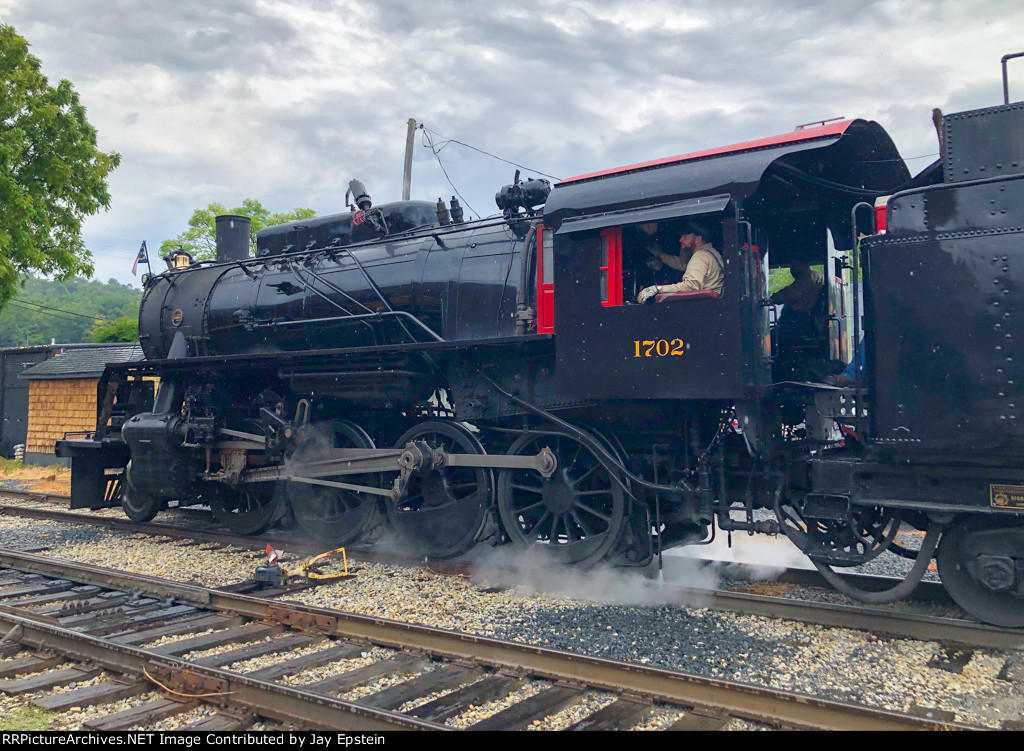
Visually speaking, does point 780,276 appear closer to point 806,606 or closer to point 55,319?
point 806,606

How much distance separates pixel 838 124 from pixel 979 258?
140 centimetres

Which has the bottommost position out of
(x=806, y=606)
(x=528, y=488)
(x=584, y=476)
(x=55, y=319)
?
(x=806, y=606)

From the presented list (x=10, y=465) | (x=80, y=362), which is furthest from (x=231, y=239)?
(x=10, y=465)

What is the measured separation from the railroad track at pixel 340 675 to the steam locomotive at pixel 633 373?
191cm

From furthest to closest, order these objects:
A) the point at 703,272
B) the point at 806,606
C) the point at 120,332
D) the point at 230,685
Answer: the point at 120,332, the point at 703,272, the point at 806,606, the point at 230,685

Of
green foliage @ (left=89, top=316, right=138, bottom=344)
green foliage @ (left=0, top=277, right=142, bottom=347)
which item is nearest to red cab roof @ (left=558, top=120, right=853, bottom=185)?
green foliage @ (left=89, top=316, right=138, bottom=344)

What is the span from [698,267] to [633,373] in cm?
93

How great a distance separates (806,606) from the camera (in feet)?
17.7

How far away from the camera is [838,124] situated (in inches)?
210

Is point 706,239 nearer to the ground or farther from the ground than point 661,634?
farther from the ground

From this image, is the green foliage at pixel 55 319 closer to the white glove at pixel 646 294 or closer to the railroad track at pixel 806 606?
the railroad track at pixel 806 606

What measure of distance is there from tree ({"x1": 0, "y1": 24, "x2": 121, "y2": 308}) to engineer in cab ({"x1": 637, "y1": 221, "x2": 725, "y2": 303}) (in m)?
15.6

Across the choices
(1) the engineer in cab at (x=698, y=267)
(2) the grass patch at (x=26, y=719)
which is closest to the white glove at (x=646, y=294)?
(1) the engineer in cab at (x=698, y=267)

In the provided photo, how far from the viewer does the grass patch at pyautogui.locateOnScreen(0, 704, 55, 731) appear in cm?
375
